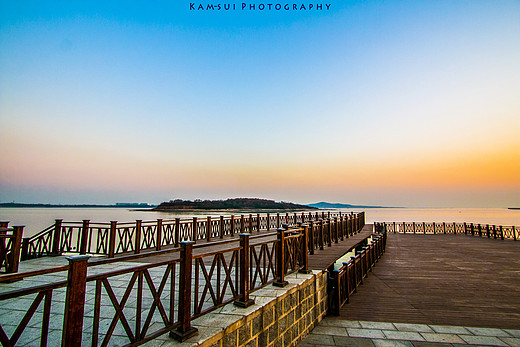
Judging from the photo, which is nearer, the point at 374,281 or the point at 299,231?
the point at 299,231

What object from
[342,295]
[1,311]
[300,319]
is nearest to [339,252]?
[342,295]

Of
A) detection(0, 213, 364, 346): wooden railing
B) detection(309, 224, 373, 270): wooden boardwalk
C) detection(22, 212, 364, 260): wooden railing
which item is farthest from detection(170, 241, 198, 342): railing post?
detection(22, 212, 364, 260): wooden railing

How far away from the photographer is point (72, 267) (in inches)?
90.3

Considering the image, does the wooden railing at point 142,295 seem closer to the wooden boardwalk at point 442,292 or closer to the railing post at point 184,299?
the railing post at point 184,299

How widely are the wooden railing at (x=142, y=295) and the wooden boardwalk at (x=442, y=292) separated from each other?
7.87 feet

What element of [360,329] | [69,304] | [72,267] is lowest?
[360,329]

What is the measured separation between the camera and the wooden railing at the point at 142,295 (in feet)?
7.39

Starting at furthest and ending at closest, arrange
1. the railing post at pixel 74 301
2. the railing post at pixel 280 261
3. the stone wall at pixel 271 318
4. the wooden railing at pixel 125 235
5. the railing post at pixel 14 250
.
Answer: the wooden railing at pixel 125 235 < the railing post at pixel 14 250 < the railing post at pixel 280 261 < the stone wall at pixel 271 318 < the railing post at pixel 74 301

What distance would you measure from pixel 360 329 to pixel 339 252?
14.3 ft

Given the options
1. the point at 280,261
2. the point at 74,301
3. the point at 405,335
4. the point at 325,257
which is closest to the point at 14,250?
the point at 74,301

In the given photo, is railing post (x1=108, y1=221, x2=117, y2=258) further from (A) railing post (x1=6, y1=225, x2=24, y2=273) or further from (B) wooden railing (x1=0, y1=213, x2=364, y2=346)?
(A) railing post (x1=6, y1=225, x2=24, y2=273)

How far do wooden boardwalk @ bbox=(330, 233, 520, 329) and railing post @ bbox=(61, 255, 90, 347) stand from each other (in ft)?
19.1

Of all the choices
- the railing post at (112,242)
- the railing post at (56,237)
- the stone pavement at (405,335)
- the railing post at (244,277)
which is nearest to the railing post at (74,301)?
the railing post at (244,277)

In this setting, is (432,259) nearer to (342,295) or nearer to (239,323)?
(342,295)
